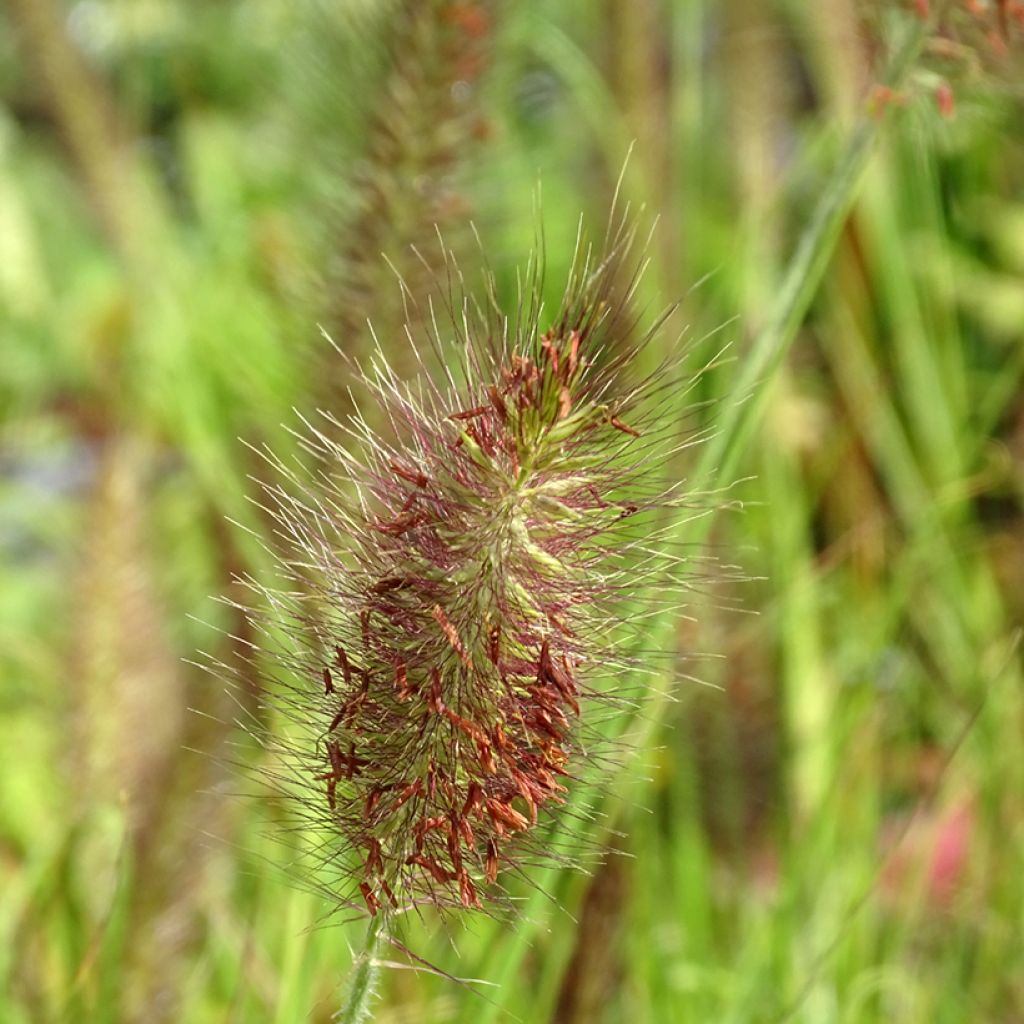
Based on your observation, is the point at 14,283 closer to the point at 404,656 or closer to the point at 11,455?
the point at 11,455

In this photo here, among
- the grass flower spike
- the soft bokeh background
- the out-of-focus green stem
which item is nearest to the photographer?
the grass flower spike

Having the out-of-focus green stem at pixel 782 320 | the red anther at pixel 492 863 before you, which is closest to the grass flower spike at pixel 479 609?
the red anther at pixel 492 863

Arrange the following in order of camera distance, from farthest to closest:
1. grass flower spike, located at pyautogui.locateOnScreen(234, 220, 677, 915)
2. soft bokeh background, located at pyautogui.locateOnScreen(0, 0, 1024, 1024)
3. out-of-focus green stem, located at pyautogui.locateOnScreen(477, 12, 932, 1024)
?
soft bokeh background, located at pyautogui.locateOnScreen(0, 0, 1024, 1024) → out-of-focus green stem, located at pyautogui.locateOnScreen(477, 12, 932, 1024) → grass flower spike, located at pyautogui.locateOnScreen(234, 220, 677, 915)

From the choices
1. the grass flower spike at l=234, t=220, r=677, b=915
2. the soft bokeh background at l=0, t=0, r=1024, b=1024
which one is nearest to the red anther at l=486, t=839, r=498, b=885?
the grass flower spike at l=234, t=220, r=677, b=915

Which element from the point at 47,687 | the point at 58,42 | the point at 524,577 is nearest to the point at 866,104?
the point at 524,577

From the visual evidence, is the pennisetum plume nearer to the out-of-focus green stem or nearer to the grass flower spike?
the grass flower spike
